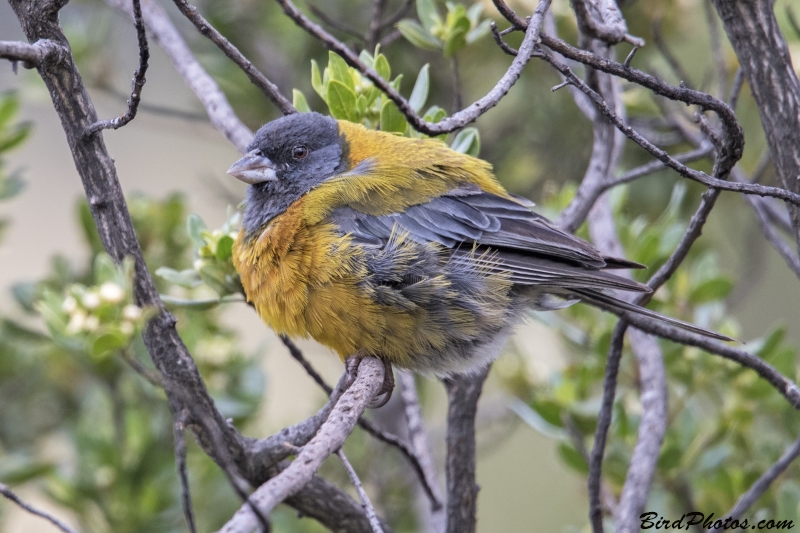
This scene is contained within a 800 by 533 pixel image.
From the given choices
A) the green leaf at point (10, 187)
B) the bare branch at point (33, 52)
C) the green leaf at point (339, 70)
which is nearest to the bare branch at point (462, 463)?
the green leaf at point (339, 70)

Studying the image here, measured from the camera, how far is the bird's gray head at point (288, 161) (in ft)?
10.7

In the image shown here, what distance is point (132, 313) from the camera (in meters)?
2.22

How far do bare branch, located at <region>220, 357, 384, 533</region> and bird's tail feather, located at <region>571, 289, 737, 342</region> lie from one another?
0.96 metres

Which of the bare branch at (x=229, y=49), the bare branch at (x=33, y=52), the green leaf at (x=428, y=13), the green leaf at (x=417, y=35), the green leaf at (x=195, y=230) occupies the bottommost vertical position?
the green leaf at (x=195, y=230)

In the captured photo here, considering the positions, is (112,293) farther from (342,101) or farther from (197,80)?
(197,80)

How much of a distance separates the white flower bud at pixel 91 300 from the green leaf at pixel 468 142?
1507 mm

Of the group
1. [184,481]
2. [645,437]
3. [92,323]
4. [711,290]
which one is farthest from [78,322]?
[711,290]

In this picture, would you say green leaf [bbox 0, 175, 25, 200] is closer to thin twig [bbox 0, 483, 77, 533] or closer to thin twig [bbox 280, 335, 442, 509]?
thin twig [bbox 280, 335, 442, 509]

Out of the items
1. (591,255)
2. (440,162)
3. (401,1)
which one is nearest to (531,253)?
(591,255)

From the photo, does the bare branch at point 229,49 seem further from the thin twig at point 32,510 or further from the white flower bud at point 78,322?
the thin twig at point 32,510

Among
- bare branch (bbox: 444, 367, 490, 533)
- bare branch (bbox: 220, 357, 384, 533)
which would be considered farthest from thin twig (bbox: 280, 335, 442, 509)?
bare branch (bbox: 220, 357, 384, 533)

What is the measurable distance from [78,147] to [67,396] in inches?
106

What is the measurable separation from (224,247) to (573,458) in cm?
172

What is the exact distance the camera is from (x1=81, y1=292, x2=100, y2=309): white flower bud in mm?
2348
